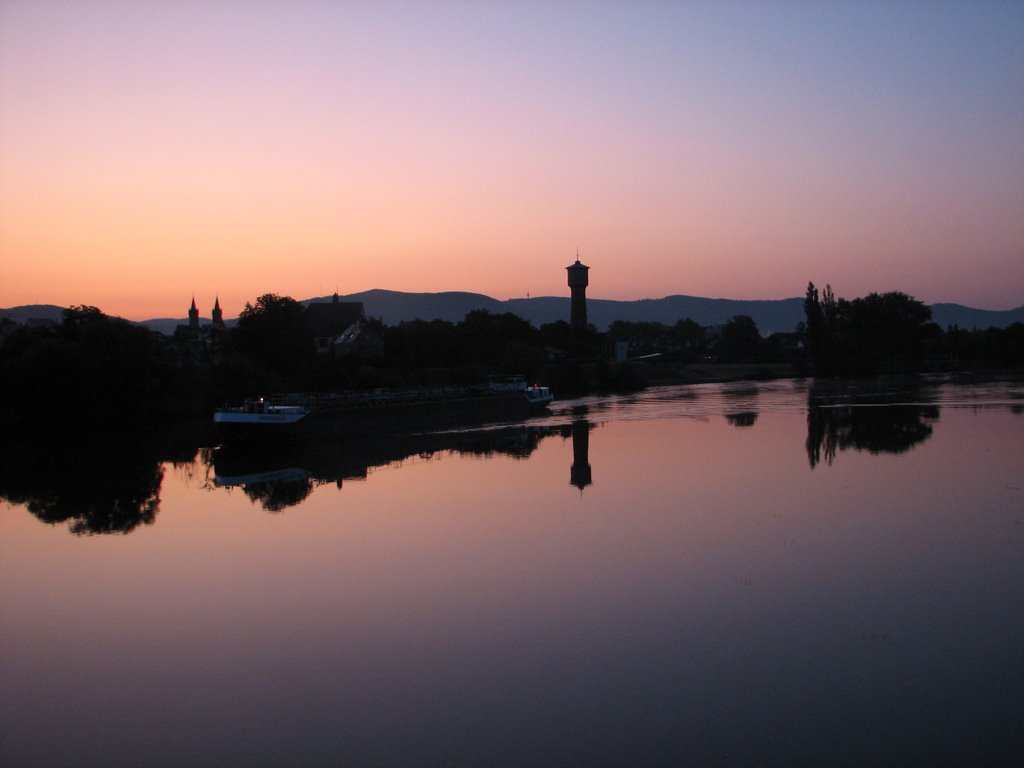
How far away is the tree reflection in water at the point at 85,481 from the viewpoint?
72.1 feet

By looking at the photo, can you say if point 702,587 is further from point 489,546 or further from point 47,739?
point 47,739

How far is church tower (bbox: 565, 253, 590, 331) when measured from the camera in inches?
4361

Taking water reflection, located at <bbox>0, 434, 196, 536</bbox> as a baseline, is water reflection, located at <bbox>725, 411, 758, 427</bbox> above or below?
above

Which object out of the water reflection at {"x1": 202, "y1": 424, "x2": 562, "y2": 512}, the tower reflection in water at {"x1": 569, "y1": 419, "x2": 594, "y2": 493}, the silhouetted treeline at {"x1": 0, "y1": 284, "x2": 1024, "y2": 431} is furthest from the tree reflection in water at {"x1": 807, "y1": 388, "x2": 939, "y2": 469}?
the silhouetted treeline at {"x1": 0, "y1": 284, "x2": 1024, "y2": 431}

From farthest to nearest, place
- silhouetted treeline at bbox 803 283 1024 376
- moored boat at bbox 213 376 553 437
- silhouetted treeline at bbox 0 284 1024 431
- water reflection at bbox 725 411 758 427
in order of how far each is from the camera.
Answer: silhouetted treeline at bbox 803 283 1024 376 < silhouetted treeline at bbox 0 284 1024 431 < water reflection at bbox 725 411 758 427 < moored boat at bbox 213 376 553 437

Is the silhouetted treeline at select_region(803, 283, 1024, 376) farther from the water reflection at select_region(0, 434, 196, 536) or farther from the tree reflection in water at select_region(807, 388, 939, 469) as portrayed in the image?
the water reflection at select_region(0, 434, 196, 536)

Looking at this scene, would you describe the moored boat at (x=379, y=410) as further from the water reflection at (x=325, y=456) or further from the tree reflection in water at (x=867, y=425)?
the tree reflection in water at (x=867, y=425)

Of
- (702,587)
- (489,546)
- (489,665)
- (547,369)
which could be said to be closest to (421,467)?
(489,546)

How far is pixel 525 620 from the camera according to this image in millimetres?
12398

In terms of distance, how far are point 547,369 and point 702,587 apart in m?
64.5

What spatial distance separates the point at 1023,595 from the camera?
13.0 metres

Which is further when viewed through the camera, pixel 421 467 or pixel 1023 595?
pixel 421 467

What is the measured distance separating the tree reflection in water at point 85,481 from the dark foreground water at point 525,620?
23 centimetres

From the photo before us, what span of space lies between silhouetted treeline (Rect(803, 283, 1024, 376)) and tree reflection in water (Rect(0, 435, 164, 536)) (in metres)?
73.9
